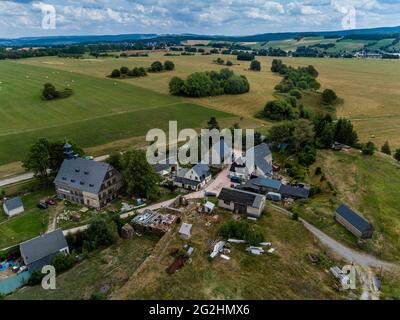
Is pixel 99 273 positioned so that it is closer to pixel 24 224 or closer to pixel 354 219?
pixel 24 224

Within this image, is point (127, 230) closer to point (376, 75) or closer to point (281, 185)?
point (281, 185)

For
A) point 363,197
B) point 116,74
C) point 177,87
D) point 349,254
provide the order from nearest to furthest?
1. point 349,254
2. point 363,197
3. point 177,87
4. point 116,74

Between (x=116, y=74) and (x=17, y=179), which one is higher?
(x=116, y=74)

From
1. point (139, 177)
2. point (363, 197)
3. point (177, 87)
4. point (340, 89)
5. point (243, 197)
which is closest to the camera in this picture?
point (243, 197)

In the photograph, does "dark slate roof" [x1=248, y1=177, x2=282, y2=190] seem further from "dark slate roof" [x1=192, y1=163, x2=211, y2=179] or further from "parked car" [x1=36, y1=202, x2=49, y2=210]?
"parked car" [x1=36, y1=202, x2=49, y2=210]

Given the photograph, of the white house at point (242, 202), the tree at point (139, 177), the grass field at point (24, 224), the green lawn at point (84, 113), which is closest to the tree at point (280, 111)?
the green lawn at point (84, 113)

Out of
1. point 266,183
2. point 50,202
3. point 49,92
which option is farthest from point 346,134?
point 49,92

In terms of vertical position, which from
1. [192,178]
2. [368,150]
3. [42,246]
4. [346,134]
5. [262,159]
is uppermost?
[346,134]
